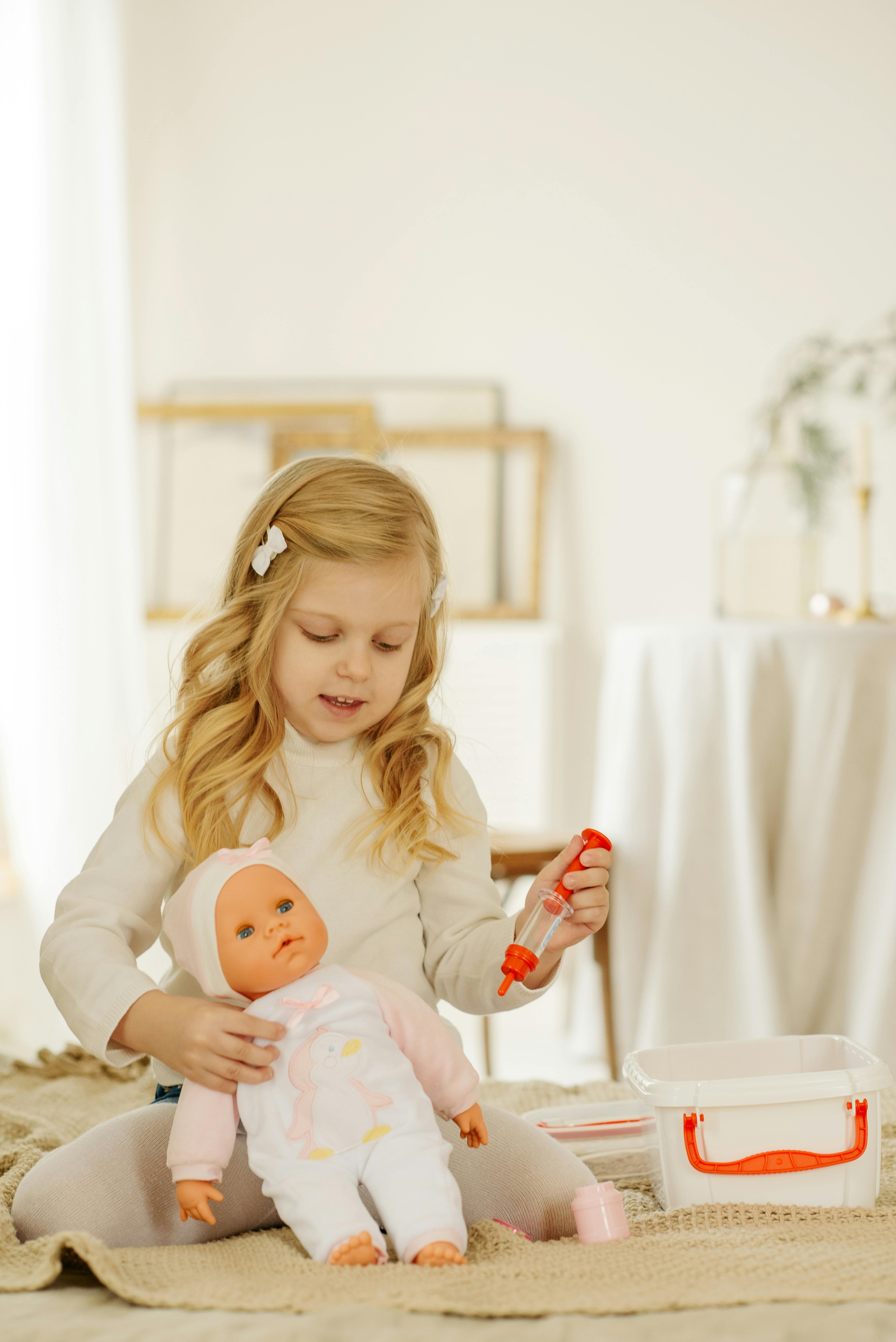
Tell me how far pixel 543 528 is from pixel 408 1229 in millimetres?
2108

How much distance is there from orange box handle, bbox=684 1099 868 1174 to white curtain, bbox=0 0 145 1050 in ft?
4.61

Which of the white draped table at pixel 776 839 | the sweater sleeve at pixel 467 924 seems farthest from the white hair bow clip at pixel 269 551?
the white draped table at pixel 776 839

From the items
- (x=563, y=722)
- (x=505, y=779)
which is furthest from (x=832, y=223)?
(x=505, y=779)

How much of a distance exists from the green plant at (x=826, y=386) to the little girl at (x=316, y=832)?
1595 millimetres

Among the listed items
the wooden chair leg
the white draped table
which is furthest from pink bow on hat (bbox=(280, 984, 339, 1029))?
the wooden chair leg

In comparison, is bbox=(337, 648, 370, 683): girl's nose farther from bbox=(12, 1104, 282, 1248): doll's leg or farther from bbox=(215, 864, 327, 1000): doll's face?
bbox=(12, 1104, 282, 1248): doll's leg

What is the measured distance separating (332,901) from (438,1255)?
0.32 m

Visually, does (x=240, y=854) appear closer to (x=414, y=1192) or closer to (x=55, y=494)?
(x=414, y=1192)

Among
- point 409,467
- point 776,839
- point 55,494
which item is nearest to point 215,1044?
point 776,839

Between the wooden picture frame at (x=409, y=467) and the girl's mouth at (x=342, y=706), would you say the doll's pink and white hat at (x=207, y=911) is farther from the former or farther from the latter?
the wooden picture frame at (x=409, y=467)

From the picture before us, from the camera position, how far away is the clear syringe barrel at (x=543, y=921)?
0.87 meters

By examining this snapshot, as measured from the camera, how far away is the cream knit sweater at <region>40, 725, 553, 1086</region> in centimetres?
89

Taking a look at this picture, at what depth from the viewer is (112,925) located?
2.95 ft

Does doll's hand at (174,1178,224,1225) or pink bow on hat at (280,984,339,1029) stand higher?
pink bow on hat at (280,984,339,1029)
